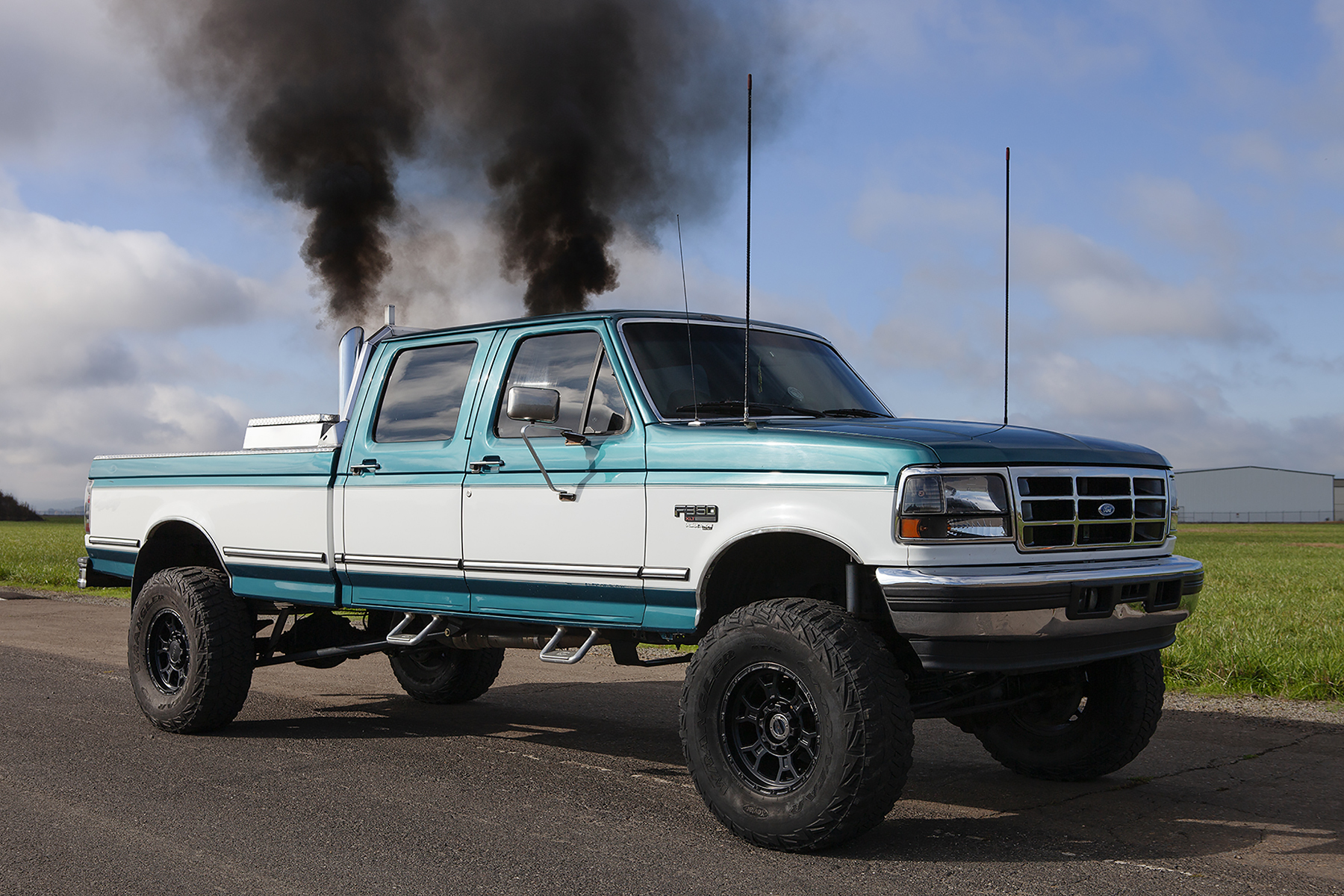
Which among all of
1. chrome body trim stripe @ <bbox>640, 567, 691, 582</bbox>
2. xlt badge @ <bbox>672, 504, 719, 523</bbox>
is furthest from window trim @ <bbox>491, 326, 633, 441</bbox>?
chrome body trim stripe @ <bbox>640, 567, 691, 582</bbox>

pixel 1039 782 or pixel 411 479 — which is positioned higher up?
pixel 411 479

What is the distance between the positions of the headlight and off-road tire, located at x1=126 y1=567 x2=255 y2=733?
4.35 m

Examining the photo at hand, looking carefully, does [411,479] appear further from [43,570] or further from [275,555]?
[43,570]

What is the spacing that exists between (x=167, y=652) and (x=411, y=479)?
2.34 metres

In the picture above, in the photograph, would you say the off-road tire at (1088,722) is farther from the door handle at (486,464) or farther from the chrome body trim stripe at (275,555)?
the chrome body trim stripe at (275,555)

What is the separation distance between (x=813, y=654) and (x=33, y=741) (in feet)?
15.3

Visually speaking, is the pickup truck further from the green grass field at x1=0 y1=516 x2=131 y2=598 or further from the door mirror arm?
the green grass field at x1=0 y1=516 x2=131 y2=598

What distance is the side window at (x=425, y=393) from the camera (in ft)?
20.7

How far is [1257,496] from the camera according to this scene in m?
136

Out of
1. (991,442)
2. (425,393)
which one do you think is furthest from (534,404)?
(991,442)

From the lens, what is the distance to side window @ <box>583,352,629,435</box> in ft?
18.1

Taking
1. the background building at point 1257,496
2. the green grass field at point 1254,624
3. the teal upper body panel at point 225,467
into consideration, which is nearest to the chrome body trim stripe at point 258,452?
the teal upper body panel at point 225,467

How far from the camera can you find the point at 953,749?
676 centimetres

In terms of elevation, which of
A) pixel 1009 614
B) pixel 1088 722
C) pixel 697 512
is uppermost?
pixel 697 512
